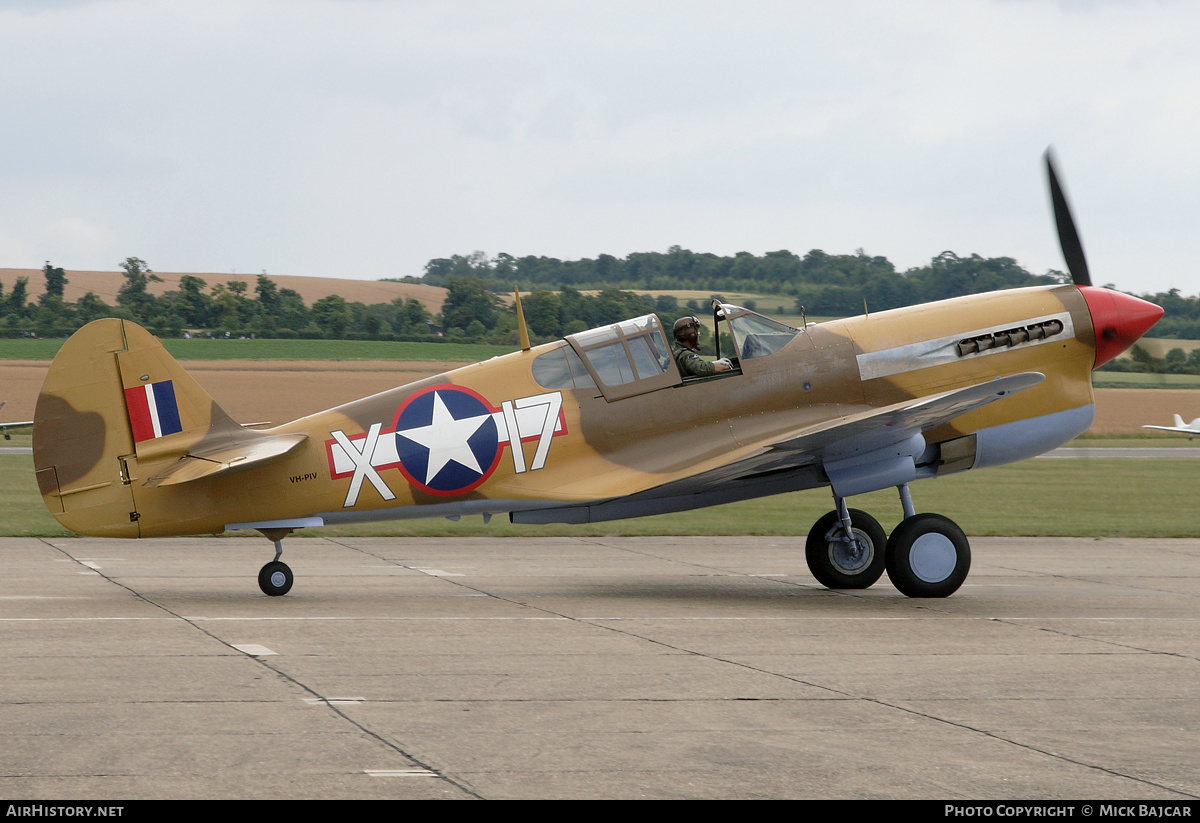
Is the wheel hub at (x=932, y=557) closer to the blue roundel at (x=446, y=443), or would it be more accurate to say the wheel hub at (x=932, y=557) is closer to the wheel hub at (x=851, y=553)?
the wheel hub at (x=851, y=553)

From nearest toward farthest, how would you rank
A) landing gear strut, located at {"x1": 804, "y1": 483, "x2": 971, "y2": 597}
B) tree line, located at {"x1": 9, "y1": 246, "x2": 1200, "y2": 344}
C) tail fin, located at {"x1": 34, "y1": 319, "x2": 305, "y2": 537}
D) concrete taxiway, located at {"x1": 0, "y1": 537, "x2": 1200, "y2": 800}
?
concrete taxiway, located at {"x1": 0, "y1": 537, "x2": 1200, "y2": 800}, tail fin, located at {"x1": 34, "y1": 319, "x2": 305, "y2": 537}, landing gear strut, located at {"x1": 804, "y1": 483, "x2": 971, "y2": 597}, tree line, located at {"x1": 9, "y1": 246, "x2": 1200, "y2": 344}

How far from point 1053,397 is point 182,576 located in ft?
31.0

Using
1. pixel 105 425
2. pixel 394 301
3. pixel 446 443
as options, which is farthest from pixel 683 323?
pixel 394 301

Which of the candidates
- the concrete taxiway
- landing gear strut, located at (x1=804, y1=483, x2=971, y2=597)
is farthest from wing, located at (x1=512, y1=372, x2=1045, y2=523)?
the concrete taxiway

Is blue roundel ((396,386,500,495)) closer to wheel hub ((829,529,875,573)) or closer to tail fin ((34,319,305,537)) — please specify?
tail fin ((34,319,305,537))

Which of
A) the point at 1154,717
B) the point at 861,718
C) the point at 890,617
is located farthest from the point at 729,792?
the point at 890,617

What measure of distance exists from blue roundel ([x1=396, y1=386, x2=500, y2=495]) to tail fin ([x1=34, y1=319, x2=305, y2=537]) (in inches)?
40.5

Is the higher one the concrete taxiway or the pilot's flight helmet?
the pilot's flight helmet

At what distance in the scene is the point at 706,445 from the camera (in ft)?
37.8

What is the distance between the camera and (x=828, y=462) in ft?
38.1

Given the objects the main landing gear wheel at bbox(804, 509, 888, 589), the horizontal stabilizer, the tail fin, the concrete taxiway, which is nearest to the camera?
the concrete taxiway

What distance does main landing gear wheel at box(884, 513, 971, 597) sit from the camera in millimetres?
11336

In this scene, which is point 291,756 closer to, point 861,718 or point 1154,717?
point 861,718

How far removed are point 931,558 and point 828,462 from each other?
1.34 m
